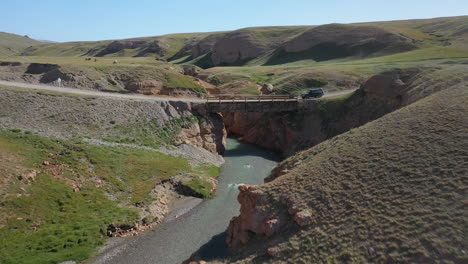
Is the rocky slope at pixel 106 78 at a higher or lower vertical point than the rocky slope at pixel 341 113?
higher

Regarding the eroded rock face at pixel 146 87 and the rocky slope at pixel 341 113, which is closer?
the rocky slope at pixel 341 113

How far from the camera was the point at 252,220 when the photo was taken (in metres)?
21.2

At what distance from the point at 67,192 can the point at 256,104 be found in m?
32.7

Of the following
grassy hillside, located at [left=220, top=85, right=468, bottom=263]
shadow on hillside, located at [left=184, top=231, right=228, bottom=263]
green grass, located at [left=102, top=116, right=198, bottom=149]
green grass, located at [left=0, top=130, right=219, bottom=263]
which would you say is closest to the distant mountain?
green grass, located at [left=102, top=116, right=198, bottom=149]

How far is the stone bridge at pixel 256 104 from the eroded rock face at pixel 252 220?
29111mm

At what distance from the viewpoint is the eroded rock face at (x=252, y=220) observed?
2007 centimetres

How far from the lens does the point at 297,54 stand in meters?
121

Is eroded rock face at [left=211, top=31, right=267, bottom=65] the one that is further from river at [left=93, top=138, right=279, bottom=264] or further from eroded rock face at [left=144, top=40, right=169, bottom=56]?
river at [left=93, top=138, right=279, bottom=264]

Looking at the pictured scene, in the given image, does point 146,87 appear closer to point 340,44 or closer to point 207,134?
point 207,134

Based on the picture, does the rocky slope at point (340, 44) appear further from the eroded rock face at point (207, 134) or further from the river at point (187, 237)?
the river at point (187, 237)

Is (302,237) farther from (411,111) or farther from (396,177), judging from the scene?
(411,111)

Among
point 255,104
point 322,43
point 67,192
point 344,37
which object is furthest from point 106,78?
point 344,37

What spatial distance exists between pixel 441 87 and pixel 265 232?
32.4 meters

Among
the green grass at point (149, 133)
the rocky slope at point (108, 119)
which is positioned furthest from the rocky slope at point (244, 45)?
→ the green grass at point (149, 133)
